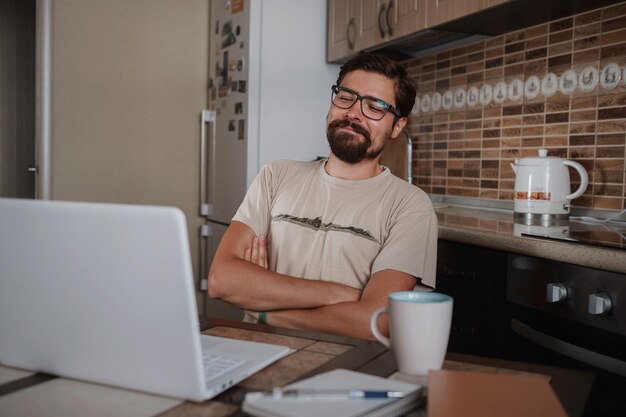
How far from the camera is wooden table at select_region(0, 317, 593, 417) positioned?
Result: 2.52 feet

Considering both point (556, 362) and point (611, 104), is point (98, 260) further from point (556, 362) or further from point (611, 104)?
point (611, 104)

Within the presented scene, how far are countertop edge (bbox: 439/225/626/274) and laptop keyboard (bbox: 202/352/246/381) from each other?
3.10 ft

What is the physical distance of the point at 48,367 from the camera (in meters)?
0.85

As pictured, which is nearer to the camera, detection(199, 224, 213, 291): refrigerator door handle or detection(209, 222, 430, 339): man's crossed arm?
detection(209, 222, 430, 339): man's crossed arm

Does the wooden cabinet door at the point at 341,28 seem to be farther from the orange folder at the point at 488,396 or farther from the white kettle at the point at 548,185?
the orange folder at the point at 488,396

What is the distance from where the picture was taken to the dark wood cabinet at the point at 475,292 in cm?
188

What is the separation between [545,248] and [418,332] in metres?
0.91

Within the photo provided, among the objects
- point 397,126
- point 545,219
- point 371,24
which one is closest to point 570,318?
point 545,219

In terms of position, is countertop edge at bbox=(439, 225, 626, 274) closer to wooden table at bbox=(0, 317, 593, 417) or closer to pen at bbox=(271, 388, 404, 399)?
wooden table at bbox=(0, 317, 593, 417)

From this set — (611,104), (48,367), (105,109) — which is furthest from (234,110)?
(48,367)

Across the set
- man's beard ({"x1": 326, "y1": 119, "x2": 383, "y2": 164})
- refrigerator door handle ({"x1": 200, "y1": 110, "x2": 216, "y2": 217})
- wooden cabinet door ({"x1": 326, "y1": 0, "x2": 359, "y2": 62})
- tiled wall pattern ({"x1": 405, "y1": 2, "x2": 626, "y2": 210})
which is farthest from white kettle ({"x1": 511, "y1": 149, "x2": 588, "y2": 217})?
refrigerator door handle ({"x1": 200, "y1": 110, "x2": 216, "y2": 217})

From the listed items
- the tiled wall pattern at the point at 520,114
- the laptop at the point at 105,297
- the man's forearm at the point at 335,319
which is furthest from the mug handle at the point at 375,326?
the tiled wall pattern at the point at 520,114

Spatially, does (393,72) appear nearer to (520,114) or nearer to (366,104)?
(366,104)

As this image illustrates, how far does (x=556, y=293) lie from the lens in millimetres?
1608
